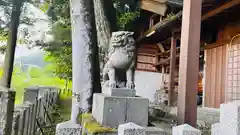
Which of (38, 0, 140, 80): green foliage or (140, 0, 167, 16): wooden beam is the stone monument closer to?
(140, 0, 167, 16): wooden beam

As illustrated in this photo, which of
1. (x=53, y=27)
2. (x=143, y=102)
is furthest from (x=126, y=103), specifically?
(x=53, y=27)

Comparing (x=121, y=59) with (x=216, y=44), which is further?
(x=216, y=44)

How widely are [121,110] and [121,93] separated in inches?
9.9

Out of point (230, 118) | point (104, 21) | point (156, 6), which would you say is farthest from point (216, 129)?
point (156, 6)

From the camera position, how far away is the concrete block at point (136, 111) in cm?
316

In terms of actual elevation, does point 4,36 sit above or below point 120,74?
above

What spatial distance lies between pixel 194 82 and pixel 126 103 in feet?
3.28

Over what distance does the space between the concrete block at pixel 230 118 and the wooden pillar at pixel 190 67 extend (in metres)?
1.87

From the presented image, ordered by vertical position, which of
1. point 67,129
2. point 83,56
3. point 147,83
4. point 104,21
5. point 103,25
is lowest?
point 67,129

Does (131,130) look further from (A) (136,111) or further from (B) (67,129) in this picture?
(A) (136,111)

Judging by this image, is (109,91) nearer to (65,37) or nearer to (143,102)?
(143,102)

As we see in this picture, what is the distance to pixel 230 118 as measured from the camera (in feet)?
4.68

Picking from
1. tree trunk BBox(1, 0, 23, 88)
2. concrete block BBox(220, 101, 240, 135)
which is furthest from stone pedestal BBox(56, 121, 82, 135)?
tree trunk BBox(1, 0, 23, 88)

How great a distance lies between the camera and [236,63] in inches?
281
